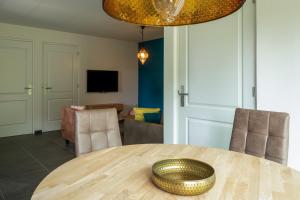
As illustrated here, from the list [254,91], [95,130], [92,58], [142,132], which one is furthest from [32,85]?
[254,91]

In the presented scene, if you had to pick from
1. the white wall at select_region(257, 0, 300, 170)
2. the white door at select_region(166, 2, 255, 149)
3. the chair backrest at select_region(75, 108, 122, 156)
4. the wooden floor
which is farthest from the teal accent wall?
the chair backrest at select_region(75, 108, 122, 156)

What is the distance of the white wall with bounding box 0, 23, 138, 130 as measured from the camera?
17.5 ft

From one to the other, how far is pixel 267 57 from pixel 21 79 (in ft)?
16.5

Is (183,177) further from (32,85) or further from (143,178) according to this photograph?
(32,85)

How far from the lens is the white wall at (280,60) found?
1896 millimetres

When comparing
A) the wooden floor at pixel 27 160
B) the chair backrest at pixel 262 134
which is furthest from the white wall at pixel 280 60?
the wooden floor at pixel 27 160

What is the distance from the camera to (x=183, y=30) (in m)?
2.79

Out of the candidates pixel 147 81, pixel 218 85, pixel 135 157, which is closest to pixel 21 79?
pixel 147 81

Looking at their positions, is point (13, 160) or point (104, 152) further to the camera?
point (13, 160)

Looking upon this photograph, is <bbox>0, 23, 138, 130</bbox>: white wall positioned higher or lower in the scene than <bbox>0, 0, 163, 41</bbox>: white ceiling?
lower

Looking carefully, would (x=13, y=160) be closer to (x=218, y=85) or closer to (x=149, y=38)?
(x=218, y=85)

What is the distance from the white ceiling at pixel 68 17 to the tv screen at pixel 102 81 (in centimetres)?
103

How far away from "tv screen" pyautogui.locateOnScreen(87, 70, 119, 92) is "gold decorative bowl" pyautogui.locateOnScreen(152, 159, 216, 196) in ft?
17.9

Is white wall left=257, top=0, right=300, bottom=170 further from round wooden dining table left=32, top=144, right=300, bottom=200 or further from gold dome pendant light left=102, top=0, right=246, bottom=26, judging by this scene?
gold dome pendant light left=102, top=0, right=246, bottom=26
